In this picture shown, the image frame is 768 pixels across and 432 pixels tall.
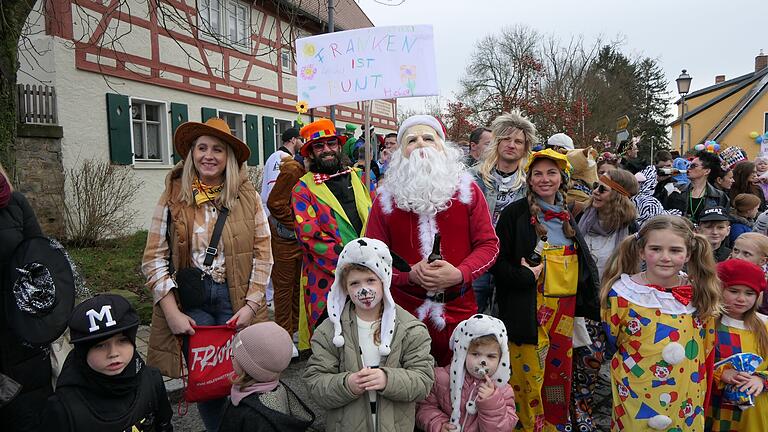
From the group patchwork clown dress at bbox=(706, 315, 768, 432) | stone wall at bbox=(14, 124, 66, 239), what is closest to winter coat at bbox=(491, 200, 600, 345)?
patchwork clown dress at bbox=(706, 315, 768, 432)

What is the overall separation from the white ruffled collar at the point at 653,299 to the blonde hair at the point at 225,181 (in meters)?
2.20

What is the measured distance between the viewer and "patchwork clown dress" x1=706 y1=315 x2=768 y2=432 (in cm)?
258

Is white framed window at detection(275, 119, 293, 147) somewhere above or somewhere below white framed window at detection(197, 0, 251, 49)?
below

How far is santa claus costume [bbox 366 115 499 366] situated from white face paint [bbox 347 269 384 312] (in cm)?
25

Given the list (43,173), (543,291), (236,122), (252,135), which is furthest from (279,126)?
(543,291)

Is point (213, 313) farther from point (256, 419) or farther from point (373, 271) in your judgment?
point (373, 271)

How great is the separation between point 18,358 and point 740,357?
137 inches

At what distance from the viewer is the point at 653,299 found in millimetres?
2600

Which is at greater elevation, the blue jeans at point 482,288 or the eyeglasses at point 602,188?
the eyeglasses at point 602,188

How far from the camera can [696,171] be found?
5.17 metres

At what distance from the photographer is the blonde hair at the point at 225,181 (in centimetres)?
261

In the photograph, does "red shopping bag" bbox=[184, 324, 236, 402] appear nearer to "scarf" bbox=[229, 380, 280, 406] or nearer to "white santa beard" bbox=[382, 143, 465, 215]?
"scarf" bbox=[229, 380, 280, 406]

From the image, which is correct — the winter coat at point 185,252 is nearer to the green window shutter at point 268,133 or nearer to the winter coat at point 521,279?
the winter coat at point 521,279

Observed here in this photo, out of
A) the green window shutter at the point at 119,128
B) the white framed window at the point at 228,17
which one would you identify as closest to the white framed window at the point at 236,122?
the white framed window at the point at 228,17
